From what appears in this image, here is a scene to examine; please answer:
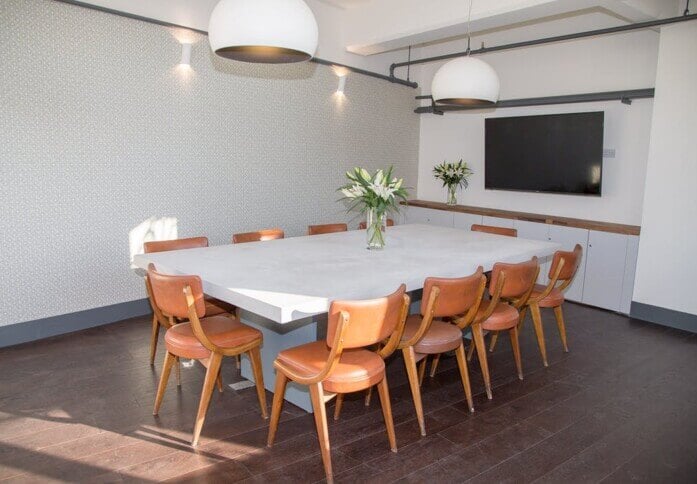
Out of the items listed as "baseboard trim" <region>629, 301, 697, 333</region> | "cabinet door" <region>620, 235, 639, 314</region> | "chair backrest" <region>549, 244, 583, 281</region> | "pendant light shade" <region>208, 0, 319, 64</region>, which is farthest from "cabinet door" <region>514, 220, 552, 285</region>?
"pendant light shade" <region>208, 0, 319, 64</region>

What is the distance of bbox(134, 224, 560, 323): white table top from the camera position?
241cm

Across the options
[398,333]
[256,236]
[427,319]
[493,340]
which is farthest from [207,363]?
[493,340]

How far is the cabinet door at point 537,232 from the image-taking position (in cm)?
552

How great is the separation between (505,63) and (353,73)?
1842 mm

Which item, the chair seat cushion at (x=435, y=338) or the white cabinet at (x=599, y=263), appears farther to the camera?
the white cabinet at (x=599, y=263)

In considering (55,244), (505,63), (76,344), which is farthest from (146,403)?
(505,63)

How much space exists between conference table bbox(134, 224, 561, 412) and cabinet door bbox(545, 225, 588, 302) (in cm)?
146

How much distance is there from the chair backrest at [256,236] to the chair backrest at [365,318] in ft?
6.24

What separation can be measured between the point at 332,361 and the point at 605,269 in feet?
12.8

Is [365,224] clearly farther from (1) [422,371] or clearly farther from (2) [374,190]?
(1) [422,371]

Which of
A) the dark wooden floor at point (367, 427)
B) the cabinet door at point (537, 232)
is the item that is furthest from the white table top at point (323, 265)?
the cabinet door at point (537, 232)

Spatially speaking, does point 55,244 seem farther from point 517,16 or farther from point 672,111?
point 672,111

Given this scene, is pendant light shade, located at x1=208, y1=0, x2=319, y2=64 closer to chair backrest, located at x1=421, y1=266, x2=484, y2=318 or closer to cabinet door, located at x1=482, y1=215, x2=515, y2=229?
chair backrest, located at x1=421, y1=266, x2=484, y2=318

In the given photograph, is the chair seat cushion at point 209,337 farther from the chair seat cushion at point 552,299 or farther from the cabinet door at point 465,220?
the cabinet door at point 465,220
